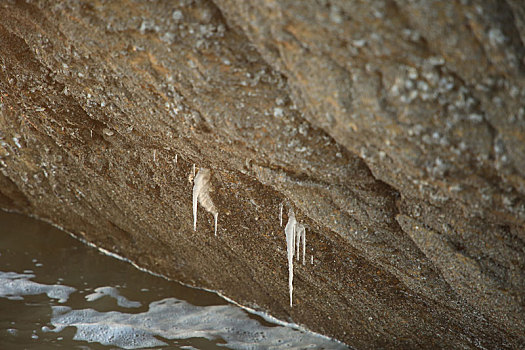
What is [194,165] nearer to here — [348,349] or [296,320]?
[296,320]

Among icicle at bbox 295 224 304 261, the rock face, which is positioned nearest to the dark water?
the rock face

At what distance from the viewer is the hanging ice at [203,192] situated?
9.87 feet

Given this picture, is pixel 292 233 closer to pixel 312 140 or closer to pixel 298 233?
pixel 298 233

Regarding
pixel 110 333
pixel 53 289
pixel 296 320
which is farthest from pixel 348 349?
pixel 53 289

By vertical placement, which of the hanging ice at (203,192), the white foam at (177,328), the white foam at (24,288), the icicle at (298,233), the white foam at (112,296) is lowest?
the white foam at (177,328)

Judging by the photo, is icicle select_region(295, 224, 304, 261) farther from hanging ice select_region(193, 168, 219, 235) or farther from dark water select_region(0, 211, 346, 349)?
dark water select_region(0, 211, 346, 349)

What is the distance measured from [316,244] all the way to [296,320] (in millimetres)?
863

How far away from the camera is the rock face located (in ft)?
6.06

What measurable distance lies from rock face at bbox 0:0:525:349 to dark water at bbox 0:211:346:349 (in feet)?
0.69

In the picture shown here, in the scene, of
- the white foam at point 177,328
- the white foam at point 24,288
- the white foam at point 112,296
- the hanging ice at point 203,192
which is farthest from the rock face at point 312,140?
the white foam at point 24,288

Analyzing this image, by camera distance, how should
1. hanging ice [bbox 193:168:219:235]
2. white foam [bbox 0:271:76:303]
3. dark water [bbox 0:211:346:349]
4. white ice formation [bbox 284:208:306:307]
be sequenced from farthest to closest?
white foam [bbox 0:271:76:303] < dark water [bbox 0:211:346:349] < hanging ice [bbox 193:168:219:235] < white ice formation [bbox 284:208:306:307]

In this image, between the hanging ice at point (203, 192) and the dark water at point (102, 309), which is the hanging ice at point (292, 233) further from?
the dark water at point (102, 309)

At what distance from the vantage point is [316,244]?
3.00 m

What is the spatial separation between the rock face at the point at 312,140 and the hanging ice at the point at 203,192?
0.05 meters
